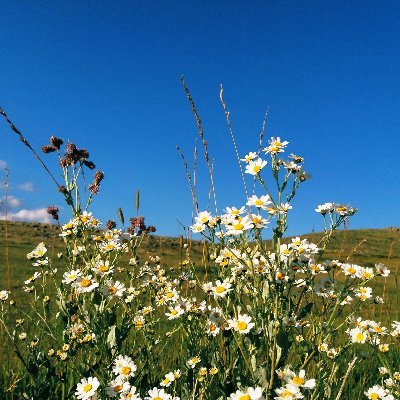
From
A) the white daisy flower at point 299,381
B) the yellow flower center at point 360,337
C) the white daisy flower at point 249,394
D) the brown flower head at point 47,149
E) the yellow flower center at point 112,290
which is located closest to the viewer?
the white daisy flower at point 249,394

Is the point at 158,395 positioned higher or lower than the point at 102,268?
lower

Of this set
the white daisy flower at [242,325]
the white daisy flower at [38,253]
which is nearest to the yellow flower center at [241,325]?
the white daisy flower at [242,325]

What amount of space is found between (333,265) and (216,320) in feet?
2.61

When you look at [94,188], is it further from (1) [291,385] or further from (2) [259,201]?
(1) [291,385]

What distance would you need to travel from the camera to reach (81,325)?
2939 mm

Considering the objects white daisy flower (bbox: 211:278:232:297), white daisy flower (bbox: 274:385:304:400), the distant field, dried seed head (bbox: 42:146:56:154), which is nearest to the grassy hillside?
the distant field

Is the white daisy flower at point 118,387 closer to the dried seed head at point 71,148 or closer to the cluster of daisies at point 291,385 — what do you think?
the cluster of daisies at point 291,385

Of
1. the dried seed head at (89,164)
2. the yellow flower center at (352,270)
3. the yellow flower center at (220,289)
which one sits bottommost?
the yellow flower center at (220,289)

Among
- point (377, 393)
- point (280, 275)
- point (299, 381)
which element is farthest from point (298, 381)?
point (377, 393)

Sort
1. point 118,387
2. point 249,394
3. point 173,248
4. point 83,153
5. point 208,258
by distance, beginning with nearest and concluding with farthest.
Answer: point 249,394 → point 118,387 → point 83,153 → point 208,258 → point 173,248

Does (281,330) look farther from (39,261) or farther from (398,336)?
(39,261)

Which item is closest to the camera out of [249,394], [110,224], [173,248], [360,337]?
[249,394]

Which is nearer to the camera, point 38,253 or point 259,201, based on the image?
Answer: point 259,201

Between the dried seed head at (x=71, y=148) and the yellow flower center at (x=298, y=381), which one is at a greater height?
the dried seed head at (x=71, y=148)
